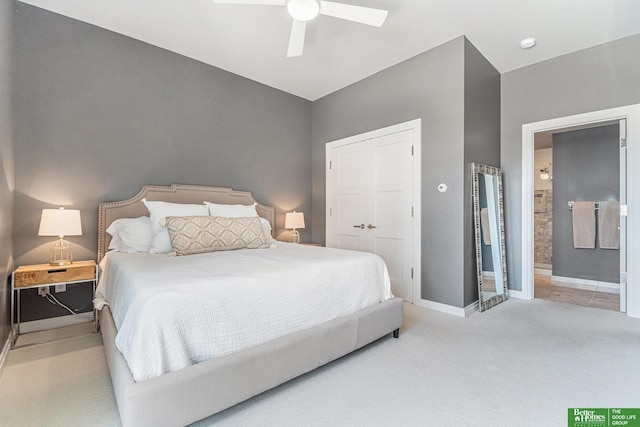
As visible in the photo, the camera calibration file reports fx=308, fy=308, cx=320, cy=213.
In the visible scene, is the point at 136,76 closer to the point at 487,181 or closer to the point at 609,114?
the point at 487,181

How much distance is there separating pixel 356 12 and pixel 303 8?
407mm

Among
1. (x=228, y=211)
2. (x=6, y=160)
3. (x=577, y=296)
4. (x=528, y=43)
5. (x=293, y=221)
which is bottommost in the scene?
(x=577, y=296)

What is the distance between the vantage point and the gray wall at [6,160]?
2236 millimetres

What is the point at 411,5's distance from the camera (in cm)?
274

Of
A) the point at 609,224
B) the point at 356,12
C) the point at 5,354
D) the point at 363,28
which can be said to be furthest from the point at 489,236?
the point at 5,354

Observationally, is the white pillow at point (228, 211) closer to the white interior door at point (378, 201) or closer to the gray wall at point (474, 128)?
the white interior door at point (378, 201)

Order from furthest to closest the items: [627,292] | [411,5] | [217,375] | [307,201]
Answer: [307,201], [627,292], [411,5], [217,375]

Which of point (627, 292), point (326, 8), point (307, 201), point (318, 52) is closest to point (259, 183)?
point (307, 201)

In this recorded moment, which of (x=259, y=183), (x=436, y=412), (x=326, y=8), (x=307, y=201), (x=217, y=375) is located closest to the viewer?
(x=217, y=375)

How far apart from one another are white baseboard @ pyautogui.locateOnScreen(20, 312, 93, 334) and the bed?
932 mm

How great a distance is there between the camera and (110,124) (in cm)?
317

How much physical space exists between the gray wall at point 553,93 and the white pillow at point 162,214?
12.5ft

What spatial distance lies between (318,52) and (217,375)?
134 inches

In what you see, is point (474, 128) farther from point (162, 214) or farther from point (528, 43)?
point (162, 214)
